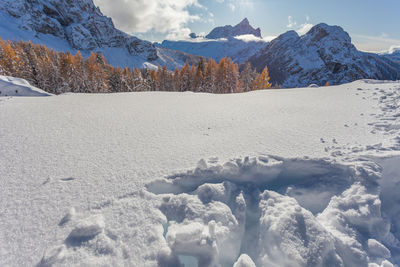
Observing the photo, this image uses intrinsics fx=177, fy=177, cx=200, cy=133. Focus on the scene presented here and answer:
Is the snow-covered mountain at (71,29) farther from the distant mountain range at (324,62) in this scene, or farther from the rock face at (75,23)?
Result: the distant mountain range at (324,62)

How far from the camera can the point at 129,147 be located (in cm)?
379

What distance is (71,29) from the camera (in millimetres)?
76750

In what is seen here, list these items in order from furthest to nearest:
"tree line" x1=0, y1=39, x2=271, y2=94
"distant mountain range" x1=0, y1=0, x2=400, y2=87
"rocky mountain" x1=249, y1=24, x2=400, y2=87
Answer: "rocky mountain" x1=249, y1=24, x2=400, y2=87 → "distant mountain range" x1=0, y1=0, x2=400, y2=87 → "tree line" x1=0, y1=39, x2=271, y2=94

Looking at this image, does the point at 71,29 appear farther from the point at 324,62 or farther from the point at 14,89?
the point at 324,62

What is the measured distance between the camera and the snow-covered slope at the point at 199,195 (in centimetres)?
204

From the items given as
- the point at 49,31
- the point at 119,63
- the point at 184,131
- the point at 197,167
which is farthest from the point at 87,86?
the point at 49,31

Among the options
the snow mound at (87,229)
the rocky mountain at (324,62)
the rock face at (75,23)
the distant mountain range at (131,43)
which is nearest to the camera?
the snow mound at (87,229)

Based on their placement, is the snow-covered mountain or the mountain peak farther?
the mountain peak

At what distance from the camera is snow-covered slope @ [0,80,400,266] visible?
6.68 feet

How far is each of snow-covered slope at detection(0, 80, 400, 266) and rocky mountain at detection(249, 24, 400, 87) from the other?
12284cm

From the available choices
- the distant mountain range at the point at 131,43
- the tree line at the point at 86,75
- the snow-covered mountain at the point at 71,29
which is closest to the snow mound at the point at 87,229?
the tree line at the point at 86,75

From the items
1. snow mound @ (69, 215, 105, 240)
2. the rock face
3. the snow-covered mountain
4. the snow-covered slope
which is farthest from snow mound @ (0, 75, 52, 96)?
the rock face

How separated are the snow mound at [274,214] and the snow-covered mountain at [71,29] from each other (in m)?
88.2

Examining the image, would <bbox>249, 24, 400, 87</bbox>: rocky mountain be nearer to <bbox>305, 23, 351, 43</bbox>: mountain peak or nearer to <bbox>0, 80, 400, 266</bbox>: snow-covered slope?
<bbox>305, 23, 351, 43</bbox>: mountain peak
